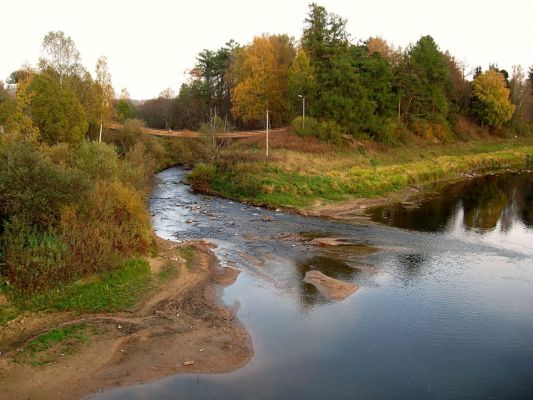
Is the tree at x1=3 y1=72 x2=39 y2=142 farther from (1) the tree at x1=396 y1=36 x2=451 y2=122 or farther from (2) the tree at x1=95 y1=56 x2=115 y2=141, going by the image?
(1) the tree at x1=396 y1=36 x2=451 y2=122

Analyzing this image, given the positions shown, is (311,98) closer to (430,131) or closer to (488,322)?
(430,131)

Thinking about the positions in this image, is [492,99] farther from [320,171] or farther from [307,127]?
[320,171]

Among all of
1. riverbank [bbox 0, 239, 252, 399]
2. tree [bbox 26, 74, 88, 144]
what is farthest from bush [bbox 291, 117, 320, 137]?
riverbank [bbox 0, 239, 252, 399]

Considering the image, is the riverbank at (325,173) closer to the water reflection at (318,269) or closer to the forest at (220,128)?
the forest at (220,128)

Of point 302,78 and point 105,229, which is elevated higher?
point 302,78

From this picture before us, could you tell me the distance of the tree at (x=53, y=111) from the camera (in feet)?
117

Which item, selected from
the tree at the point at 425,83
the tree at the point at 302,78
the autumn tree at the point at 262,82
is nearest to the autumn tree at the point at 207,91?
the autumn tree at the point at 262,82

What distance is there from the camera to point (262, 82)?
62531 millimetres

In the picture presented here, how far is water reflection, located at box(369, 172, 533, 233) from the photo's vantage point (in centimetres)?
3347

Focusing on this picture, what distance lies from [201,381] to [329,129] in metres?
45.1

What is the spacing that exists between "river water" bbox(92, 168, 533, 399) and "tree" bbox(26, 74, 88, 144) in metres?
9.31

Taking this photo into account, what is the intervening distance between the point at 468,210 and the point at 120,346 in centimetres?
3079

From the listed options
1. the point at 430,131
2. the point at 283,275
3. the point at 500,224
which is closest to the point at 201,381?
the point at 283,275

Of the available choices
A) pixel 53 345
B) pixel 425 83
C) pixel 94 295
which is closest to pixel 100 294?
pixel 94 295
